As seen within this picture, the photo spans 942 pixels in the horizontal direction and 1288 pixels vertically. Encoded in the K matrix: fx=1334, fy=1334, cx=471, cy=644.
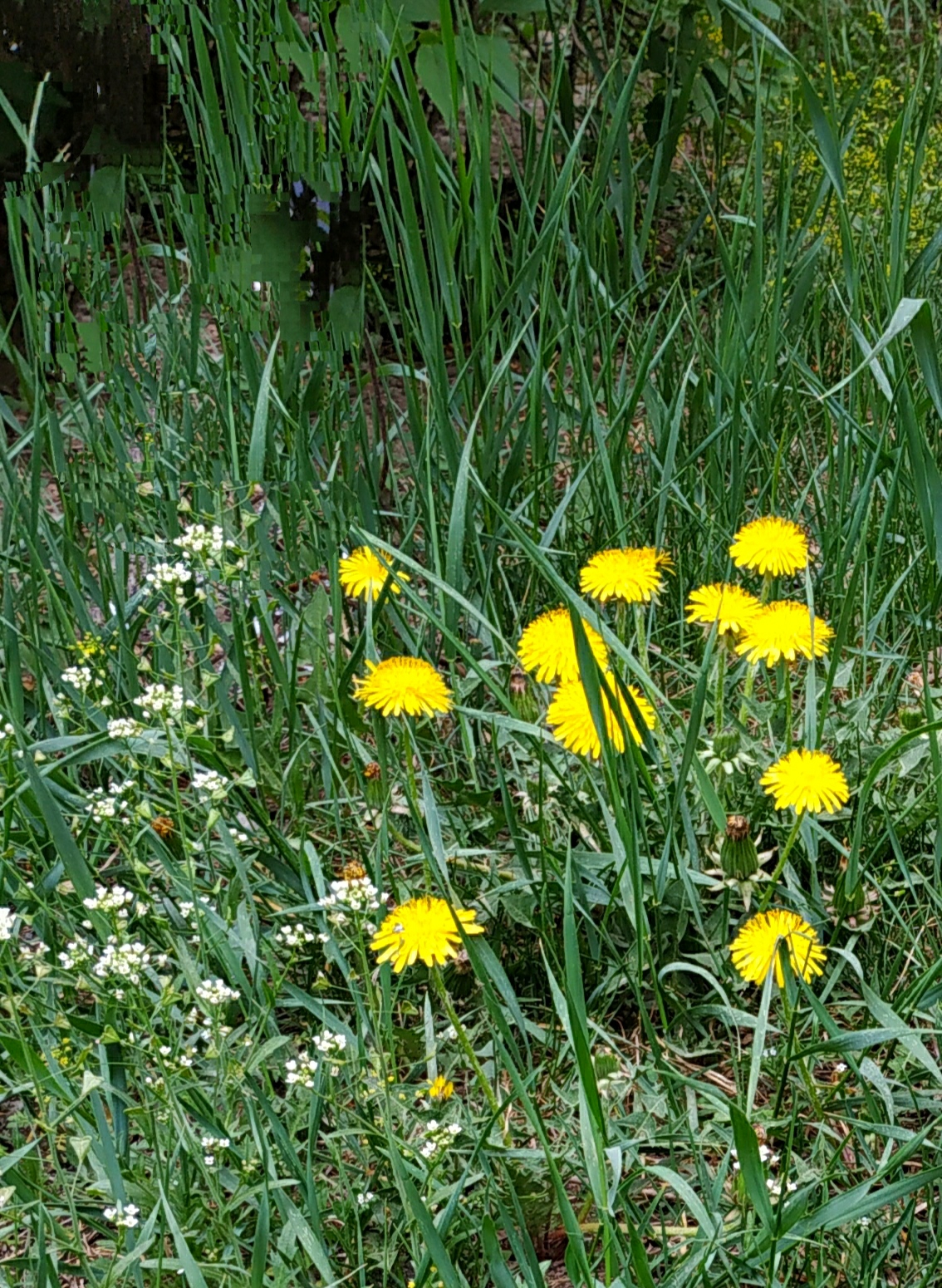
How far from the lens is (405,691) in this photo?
4.24 feet

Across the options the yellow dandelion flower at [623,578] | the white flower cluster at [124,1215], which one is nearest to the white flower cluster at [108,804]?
the white flower cluster at [124,1215]

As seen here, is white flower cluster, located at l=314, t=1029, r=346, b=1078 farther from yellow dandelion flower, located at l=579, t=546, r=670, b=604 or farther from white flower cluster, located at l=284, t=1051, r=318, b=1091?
yellow dandelion flower, located at l=579, t=546, r=670, b=604

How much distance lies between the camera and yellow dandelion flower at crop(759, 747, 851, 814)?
1207 millimetres

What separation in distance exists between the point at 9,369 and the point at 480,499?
3.37 ft

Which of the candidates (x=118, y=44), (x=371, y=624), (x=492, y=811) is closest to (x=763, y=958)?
(x=492, y=811)

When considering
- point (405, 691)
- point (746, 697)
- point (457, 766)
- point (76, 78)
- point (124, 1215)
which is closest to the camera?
point (124, 1215)

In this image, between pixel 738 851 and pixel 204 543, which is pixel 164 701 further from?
pixel 738 851

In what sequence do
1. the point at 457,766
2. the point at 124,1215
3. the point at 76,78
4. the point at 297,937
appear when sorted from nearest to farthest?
the point at 124,1215 < the point at 297,937 < the point at 457,766 < the point at 76,78

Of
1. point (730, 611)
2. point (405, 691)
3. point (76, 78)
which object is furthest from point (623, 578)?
point (76, 78)

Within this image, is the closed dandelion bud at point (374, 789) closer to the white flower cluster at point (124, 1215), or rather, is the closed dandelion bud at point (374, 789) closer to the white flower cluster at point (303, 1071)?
the white flower cluster at point (303, 1071)

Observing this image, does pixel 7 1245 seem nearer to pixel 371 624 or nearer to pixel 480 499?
pixel 371 624

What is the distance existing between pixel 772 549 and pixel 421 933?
573 mm

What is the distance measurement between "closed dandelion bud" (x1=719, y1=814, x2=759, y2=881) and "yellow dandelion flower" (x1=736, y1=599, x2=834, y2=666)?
0.17 m

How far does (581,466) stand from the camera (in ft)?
6.21
